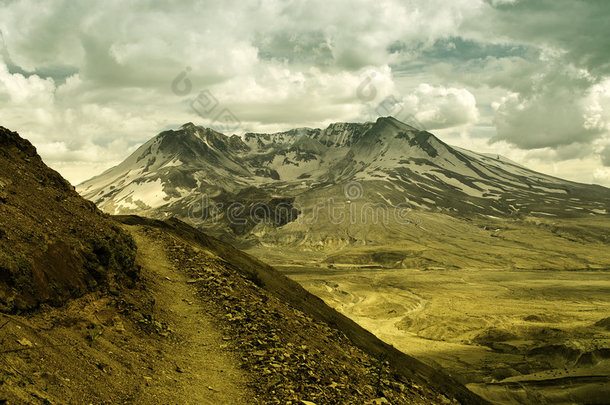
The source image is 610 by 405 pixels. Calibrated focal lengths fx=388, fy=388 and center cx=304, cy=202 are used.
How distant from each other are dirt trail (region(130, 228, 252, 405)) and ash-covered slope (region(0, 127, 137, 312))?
1.69m

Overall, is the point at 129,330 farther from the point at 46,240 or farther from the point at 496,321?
the point at 496,321

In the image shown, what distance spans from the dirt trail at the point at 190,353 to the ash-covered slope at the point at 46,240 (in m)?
1.69

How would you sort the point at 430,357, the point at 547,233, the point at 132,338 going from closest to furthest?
the point at 132,338 < the point at 430,357 < the point at 547,233

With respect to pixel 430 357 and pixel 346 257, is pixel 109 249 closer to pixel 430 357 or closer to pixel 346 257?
pixel 430 357

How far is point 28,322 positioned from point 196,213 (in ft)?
636

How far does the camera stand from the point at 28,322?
8328 millimetres

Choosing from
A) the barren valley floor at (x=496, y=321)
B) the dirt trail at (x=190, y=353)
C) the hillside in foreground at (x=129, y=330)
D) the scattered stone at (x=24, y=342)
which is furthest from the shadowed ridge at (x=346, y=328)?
the scattered stone at (x=24, y=342)

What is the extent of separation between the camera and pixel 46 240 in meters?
10.4

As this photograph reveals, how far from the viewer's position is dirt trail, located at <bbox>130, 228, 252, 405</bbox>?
9.19 meters

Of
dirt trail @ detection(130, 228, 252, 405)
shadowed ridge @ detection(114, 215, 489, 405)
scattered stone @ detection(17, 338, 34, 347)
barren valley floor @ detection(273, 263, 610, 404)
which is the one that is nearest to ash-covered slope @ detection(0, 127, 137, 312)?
scattered stone @ detection(17, 338, 34, 347)

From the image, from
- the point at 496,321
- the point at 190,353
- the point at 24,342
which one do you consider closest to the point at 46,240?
the point at 24,342

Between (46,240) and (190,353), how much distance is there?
4996 mm

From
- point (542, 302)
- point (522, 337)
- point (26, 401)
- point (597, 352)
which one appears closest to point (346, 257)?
point (542, 302)

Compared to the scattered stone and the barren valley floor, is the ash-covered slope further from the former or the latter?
the barren valley floor
